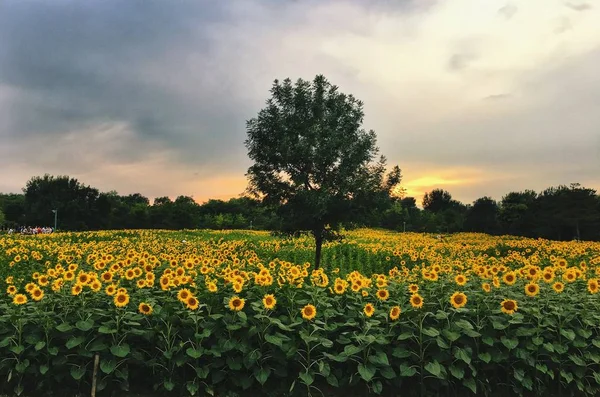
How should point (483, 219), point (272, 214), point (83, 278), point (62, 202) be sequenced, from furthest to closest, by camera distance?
point (62, 202) < point (483, 219) < point (272, 214) < point (83, 278)

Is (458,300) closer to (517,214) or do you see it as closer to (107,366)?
(107,366)

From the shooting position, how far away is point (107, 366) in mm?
5039

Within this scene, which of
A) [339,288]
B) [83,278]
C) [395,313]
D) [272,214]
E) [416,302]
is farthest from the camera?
[272,214]

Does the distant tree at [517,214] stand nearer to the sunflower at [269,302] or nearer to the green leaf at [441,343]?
the green leaf at [441,343]

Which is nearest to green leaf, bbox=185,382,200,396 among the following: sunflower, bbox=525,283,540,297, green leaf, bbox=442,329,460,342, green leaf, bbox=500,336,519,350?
green leaf, bbox=442,329,460,342

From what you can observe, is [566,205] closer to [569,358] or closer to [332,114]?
[332,114]

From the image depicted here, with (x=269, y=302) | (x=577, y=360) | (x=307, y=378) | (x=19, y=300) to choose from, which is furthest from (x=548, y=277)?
(x=19, y=300)

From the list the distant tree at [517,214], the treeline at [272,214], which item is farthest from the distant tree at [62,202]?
the distant tree at [517,214]

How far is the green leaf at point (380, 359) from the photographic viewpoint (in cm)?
498

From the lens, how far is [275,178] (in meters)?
14.7

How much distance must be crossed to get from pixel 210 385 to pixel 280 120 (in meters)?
10.4

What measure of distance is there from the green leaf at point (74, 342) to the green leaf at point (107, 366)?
1.04ft

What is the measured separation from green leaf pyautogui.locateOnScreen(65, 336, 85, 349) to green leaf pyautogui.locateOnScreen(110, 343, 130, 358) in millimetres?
358

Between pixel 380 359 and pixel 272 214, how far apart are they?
12.3m
